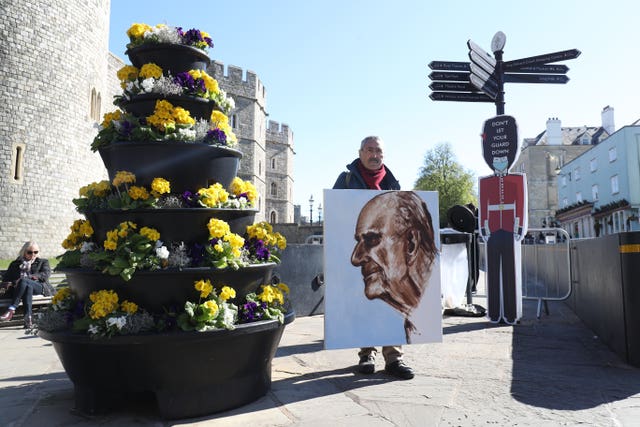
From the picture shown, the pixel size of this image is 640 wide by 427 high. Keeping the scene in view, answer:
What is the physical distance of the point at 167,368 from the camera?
2854 millimetres

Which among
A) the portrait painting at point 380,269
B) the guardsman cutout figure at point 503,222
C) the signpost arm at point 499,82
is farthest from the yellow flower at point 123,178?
the signpost arm at point 499,82

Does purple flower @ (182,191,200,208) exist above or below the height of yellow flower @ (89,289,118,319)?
above

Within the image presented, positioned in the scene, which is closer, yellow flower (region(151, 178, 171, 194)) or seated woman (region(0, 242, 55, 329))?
yellow flower (region(151, 178, 171, 194))

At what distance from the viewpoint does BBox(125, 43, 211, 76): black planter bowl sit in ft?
11.7

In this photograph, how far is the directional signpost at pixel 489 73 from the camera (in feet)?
23.7

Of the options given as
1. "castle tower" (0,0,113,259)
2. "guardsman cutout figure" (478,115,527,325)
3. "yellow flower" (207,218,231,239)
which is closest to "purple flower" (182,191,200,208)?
"yellow flower" (207,218,231,239)

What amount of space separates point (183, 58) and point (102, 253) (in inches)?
64.8

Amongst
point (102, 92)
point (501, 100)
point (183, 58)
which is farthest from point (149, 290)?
point (102, 92)

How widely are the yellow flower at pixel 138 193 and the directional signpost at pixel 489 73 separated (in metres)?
5.67

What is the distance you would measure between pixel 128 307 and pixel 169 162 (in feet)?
3.35

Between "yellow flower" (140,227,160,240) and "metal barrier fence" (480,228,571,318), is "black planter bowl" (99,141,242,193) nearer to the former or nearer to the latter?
"yellow flower" (140,227,160,240)

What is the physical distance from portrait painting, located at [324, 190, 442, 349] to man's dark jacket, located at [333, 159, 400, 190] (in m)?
0.27

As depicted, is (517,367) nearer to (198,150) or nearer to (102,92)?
(198,150)

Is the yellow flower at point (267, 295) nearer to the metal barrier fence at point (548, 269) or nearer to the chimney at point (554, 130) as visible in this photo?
the metal barrier fence at point (548, 269)
